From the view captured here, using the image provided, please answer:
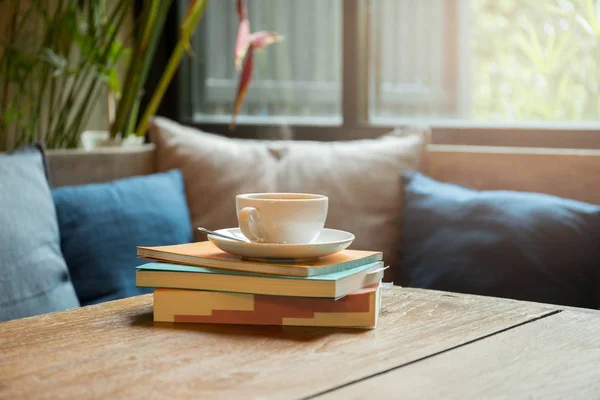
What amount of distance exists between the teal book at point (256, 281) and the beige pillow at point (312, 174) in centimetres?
112

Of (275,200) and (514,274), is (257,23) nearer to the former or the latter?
(514,274)

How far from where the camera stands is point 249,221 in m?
1.05

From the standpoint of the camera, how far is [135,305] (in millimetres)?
1152

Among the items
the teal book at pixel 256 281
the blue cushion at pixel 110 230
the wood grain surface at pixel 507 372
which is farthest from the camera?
the blue cushion at pixel 110 230

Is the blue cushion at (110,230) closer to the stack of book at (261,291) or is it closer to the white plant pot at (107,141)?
the white plant pot at (107,141)

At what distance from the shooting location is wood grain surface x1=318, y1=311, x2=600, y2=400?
768 millimetres

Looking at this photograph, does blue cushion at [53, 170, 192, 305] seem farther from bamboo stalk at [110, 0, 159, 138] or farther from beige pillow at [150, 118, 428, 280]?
bamboo stalk at [110, 0, 159, 138]

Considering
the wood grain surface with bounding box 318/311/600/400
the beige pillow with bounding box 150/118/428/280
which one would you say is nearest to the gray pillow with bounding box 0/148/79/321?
the beige pillow with bounding box 150/118/428/280

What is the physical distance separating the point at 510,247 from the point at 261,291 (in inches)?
41.2

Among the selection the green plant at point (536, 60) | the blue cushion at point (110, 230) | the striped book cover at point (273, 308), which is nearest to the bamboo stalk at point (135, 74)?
the blue cushion at point (110, 230)

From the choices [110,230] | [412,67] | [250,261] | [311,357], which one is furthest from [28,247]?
[412,67]

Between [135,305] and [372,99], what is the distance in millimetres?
1976

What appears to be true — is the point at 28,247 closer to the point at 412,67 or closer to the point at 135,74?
the point at 135,74

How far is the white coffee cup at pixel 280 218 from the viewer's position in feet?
3.42
